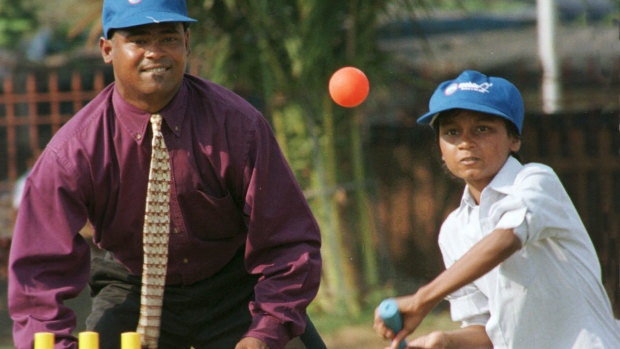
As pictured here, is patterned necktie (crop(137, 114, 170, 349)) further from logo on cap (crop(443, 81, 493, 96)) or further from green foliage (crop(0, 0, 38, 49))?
green foliage (crop(0, 0, 38, 49))

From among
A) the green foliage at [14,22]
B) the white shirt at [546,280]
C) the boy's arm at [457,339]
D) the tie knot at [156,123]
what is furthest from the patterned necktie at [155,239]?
the green foliage at [14,22]

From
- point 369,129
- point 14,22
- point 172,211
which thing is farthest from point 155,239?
point 14,22

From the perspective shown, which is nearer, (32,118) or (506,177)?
(506,177)

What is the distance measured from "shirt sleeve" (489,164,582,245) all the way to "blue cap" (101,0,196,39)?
1.20 metres

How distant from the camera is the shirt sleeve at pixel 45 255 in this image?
2982 mm

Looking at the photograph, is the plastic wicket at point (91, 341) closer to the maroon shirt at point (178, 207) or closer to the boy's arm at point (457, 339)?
the maroon shirt at point (178, 207)

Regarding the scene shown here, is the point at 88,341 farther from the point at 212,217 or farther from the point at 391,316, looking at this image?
the point at 391,316

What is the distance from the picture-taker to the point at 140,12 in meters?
3.06

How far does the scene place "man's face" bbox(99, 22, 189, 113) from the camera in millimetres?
3107

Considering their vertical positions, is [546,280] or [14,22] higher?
[14,22]

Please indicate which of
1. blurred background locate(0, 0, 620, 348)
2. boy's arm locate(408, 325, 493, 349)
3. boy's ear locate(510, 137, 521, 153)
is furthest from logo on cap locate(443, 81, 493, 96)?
blurred background locate(0, 0, 620, 348)

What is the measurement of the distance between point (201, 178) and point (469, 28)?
8169mm

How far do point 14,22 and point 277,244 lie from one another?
9.06 meters

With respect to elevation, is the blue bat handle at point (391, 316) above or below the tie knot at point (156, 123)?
below
